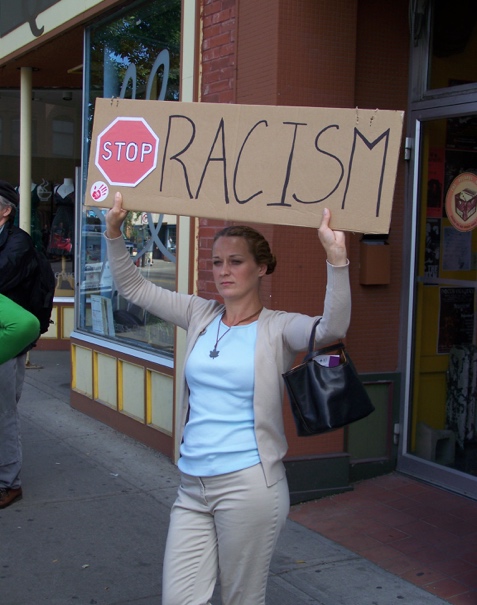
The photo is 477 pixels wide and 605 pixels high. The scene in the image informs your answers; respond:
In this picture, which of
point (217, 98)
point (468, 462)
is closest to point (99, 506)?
point (468, 462)

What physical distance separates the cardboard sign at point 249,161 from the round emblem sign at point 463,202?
2.63m

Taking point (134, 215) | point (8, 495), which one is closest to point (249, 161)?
point (8, 495)

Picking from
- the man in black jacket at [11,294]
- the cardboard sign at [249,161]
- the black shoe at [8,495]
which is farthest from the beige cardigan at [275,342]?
the black shoe at [8,495]

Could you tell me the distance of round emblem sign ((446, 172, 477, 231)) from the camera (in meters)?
4.93

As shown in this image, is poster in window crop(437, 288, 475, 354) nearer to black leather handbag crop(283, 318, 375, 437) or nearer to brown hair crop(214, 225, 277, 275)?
brown hair crop(214, 225, 277, 275)

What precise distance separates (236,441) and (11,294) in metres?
2.48

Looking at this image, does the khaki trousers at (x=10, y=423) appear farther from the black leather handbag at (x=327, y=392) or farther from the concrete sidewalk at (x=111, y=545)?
the black leather handbag at (x=327, y=392)

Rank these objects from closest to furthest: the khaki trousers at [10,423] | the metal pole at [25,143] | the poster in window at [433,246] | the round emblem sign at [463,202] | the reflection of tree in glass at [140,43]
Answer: the khaki trousers at [10,423], the round emblem sign at [463,202], the poster in window at [433,246], the reflection of tree in glass at [140,43], the metal pole at [25,143]

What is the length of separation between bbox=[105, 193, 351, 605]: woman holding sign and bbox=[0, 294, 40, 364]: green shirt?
72cm

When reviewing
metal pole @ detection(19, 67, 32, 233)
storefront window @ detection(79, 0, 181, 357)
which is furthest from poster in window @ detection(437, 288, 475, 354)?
metal pole @ detection(19, 67, 32, 233)

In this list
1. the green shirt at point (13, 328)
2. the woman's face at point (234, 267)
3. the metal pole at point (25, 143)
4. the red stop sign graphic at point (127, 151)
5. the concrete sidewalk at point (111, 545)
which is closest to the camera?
the woman's face at point (234, 267)

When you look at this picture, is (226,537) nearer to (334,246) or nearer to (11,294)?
(334,246)

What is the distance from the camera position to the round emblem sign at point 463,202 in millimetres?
4930

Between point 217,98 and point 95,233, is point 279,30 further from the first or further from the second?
point 95,233
